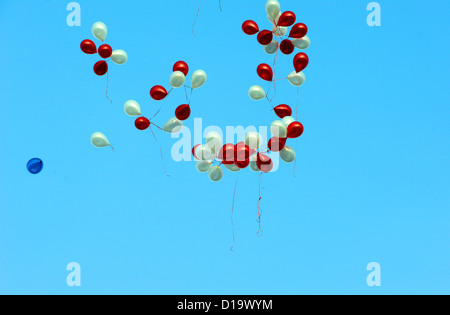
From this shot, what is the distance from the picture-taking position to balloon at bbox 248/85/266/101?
4.64 meters

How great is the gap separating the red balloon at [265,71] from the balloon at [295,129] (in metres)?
0.61

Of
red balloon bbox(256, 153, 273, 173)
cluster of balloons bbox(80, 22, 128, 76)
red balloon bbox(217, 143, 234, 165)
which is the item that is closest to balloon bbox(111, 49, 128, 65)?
cluster of balloons bbox(80, 22, 128, 76)

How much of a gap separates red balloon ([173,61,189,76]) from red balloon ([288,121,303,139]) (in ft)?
3.85

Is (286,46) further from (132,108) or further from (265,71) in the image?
(132,108)

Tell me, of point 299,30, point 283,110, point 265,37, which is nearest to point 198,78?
point 265,37

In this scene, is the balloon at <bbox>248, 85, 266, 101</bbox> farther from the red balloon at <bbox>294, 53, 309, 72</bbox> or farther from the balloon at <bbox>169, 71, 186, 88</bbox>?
the balloon at <bbox>169, 71, 186, 88</bbox>

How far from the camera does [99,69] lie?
487 centimetres

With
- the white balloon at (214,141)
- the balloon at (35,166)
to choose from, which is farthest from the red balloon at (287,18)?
the balloon at (35,166)

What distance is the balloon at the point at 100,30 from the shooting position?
A: 4.86 m

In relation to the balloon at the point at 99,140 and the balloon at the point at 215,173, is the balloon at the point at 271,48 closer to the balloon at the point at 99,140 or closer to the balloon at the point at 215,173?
the balloon at the point at 215,173

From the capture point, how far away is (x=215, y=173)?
473cm
